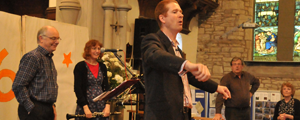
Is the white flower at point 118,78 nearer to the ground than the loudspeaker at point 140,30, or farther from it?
nearer to the ground

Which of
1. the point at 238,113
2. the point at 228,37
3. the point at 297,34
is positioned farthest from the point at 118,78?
the point at 297,34

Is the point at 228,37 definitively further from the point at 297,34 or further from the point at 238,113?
the point at 238,113

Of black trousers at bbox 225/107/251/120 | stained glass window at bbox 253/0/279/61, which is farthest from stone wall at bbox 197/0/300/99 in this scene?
black trousers at bbox 225/107/251/120

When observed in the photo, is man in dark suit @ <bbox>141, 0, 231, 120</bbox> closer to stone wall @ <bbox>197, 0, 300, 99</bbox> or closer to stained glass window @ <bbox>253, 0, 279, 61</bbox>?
stone wall @ <bbox>197, 0, 300, 99</bbox>

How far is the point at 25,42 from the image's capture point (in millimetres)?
4062

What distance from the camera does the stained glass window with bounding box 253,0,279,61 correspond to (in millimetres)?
9680

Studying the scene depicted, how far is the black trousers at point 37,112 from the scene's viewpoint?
2.82 meters

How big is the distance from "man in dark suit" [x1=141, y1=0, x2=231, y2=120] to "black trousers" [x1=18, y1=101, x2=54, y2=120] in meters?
1.24

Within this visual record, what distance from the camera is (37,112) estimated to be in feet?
9.27

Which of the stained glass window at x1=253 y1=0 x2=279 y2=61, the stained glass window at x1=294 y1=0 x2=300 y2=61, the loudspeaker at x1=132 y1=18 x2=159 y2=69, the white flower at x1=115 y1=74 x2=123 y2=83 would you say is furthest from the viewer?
the stained glass window at x1=253 y1=0 x2=279 y2=61

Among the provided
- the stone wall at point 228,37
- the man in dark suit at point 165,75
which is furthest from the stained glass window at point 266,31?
the man in dark suit at point 165,75

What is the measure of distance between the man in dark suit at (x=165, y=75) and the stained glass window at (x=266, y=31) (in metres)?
8.13

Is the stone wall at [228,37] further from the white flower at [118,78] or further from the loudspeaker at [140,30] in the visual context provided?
the white flower at [118,78]

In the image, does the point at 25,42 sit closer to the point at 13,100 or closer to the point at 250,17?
the point at 13,100
